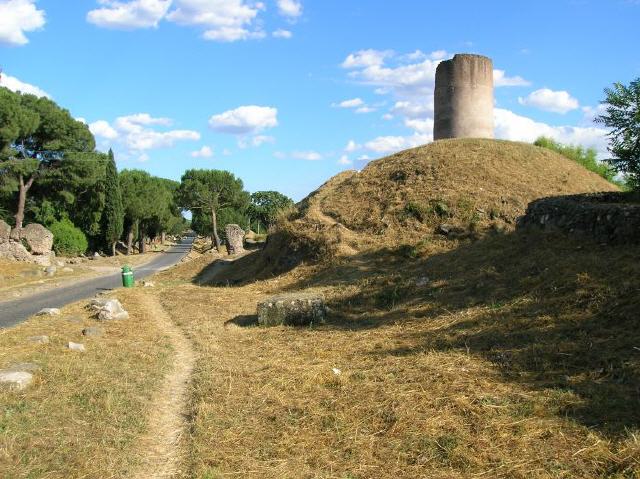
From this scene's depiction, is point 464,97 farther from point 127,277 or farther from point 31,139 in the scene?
point 31,139

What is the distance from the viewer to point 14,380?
6082 millimetres

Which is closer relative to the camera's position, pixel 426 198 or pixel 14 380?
pixel 14 380

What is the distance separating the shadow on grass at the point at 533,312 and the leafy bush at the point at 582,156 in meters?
13.5

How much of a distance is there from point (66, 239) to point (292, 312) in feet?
115

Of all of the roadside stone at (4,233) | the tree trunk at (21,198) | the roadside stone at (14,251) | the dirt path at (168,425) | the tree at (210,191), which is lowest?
the dirt path at (168,425)

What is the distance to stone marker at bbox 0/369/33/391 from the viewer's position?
19.6ft

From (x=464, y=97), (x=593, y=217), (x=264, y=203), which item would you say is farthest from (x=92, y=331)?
(x=264, y=203)

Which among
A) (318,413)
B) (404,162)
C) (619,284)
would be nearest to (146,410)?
(318,413)

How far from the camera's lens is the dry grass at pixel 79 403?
14.4 feet

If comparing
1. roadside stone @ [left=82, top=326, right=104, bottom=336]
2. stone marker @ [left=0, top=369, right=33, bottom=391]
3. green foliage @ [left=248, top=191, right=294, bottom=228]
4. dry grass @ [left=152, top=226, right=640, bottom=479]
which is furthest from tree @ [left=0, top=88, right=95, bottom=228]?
green foliage @ [left=248, top=191, right=294, bottom=228]

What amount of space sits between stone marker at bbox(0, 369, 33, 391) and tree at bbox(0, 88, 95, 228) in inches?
1114

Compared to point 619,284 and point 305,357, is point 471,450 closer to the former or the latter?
point 305,357

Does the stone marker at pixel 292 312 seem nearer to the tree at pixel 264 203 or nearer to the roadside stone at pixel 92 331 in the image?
the roadside stone at pixel 92 331

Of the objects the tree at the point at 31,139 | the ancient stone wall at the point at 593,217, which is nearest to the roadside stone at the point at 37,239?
the tree at the point at 31,139
